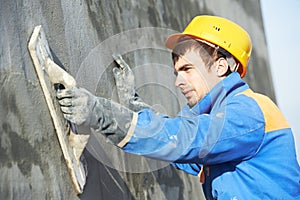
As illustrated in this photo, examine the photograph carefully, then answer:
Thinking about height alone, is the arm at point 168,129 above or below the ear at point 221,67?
below

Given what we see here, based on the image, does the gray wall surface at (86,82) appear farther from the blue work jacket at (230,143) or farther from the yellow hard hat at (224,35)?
the yellow hard hat at (224,35)

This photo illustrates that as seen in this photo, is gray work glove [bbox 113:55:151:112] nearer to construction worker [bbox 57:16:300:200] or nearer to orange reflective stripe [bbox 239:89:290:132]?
construction worker [bbox 57:16:300:200]

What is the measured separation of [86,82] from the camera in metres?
2.78

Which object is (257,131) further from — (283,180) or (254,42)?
(254,42)

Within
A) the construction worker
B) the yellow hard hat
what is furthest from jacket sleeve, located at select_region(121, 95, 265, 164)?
the yellow hard hat

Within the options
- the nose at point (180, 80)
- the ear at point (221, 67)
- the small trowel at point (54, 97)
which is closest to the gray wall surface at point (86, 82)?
the small trowel at point (54, 97)

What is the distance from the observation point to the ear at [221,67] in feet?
8.39

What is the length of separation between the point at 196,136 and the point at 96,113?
0.38 m

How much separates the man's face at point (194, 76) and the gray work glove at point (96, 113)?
0.44 metres

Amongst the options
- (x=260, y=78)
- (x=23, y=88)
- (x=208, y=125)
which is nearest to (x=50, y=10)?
(x=23, y=88)

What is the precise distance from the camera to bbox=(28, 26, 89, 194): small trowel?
2230 mm

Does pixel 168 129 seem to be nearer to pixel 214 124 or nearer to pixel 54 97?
pixel 214 124

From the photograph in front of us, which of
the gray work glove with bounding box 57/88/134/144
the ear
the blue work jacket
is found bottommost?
the blue work jacket

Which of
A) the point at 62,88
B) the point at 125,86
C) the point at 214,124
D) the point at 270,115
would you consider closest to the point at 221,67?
the point at 270,115
